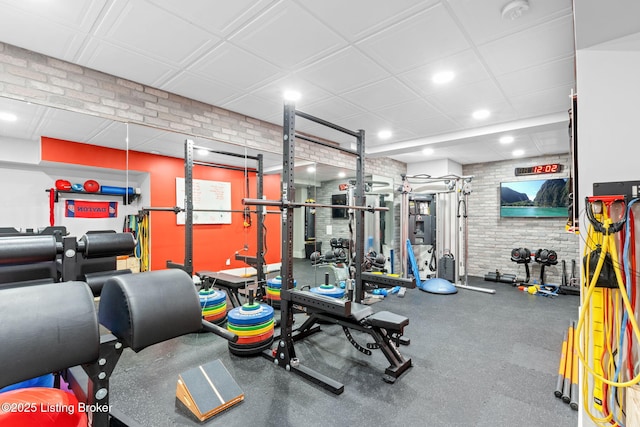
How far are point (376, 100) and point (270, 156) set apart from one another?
189cm

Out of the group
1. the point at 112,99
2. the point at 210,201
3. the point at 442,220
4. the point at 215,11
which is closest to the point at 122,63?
the point at 112,99

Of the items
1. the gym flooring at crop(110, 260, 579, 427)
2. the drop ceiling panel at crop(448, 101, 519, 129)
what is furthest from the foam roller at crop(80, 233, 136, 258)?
the drop ceiling panel at crop(448, 101, 519, 129)

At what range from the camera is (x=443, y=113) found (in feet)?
13.3

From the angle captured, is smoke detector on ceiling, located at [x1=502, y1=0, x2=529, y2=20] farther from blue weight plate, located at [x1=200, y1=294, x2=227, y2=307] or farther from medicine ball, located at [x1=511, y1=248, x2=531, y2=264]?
medicine ball, located at [x1=511, y1=248, x2=531, y2=264]

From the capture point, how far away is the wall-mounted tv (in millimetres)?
6219

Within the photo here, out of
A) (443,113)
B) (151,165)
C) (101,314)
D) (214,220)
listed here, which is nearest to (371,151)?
(443,113)

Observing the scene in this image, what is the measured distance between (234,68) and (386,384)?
3228 mm

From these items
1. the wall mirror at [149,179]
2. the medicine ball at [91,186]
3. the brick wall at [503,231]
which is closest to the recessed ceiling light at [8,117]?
the wall mirror at [149,179]

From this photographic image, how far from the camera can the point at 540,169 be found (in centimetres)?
642

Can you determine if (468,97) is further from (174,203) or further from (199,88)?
(174,203)

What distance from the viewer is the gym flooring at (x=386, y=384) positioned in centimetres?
205

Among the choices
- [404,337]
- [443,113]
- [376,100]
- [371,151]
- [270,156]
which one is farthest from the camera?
[371,151]

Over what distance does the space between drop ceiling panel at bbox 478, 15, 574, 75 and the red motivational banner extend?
3822 millimetres

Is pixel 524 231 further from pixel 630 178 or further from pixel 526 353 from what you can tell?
pixel 630 178
